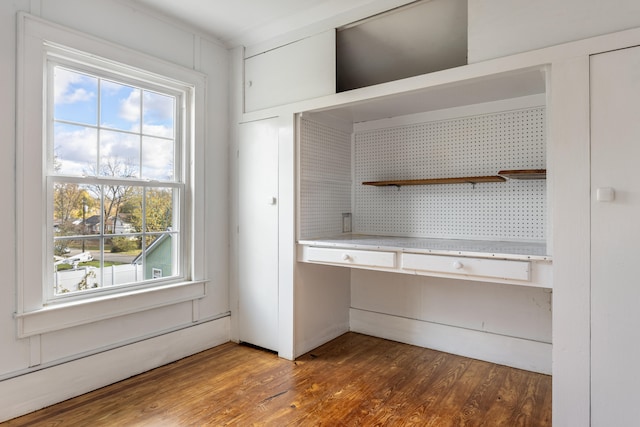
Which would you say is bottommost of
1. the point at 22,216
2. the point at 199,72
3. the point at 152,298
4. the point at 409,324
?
the point at 409,324

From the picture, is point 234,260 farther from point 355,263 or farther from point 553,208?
point 553,208

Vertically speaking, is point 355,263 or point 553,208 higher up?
point 553,208

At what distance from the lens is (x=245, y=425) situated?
77.4 inches

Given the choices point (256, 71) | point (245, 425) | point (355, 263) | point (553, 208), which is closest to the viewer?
point (553, 208)

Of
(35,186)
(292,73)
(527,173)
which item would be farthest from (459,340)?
(35,186)

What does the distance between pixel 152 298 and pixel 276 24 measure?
2243 millimetres

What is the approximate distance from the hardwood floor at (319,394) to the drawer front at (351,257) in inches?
30.6

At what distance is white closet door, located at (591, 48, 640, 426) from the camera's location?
165 cm

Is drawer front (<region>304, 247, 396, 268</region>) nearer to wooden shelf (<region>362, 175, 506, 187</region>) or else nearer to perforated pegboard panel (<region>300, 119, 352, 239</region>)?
perforated pegboard panel (<region>300, 119, 352, 239</region>)

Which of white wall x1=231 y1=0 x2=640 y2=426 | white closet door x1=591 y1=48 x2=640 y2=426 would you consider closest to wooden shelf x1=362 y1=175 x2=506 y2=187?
white wall x1=231 y1=0 x2=640 y2=426

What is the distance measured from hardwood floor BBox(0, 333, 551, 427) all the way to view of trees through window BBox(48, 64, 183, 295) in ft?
2.42

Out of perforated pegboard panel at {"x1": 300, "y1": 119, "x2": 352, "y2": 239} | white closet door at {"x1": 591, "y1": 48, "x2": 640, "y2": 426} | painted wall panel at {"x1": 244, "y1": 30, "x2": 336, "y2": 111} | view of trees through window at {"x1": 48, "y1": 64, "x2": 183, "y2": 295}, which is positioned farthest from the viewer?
perforated pegboard panel at {"x1": 300, "y1": 119, "x2": 352, "y2": 239}

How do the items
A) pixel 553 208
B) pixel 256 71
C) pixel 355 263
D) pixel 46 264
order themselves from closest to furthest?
pixel 553 208, pixel 46 264, pixel 355 263, pixel 256 71

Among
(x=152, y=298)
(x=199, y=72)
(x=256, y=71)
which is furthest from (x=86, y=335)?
(x=256, y=71)
